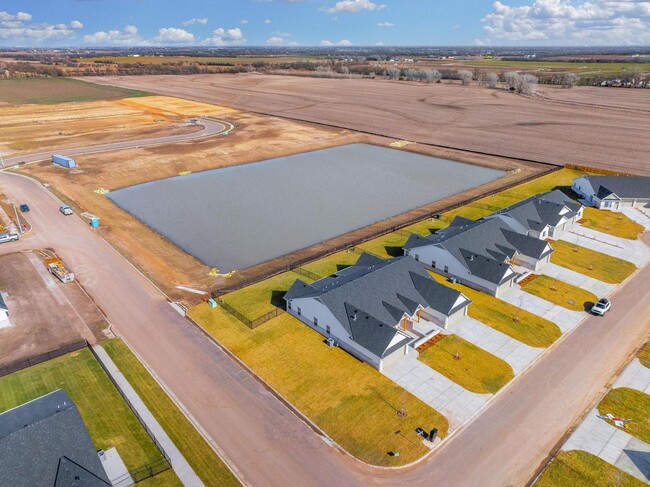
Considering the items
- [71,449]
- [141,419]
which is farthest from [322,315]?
[71,449]

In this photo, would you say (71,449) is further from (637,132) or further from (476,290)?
(637,132)

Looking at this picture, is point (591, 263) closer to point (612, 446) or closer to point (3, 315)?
point (612, 446)

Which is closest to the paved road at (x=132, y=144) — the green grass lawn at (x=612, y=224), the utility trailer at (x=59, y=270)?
the utility trailer at (x=59, y=270)

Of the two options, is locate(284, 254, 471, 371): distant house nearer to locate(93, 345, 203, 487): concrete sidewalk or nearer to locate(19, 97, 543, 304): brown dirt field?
Answer: locate(19, 97, 543, 304): brown dirt field

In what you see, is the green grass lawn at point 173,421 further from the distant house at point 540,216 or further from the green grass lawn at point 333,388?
the distant house at point 540,216

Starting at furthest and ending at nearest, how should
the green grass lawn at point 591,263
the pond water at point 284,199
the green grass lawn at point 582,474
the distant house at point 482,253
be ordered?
the pond water at point 284,199 < the green grass lawn at point 591,263 < the distant house at point 482,253 < the green grass lawn at point 582,474

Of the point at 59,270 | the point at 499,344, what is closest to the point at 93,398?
the point at 59,270
